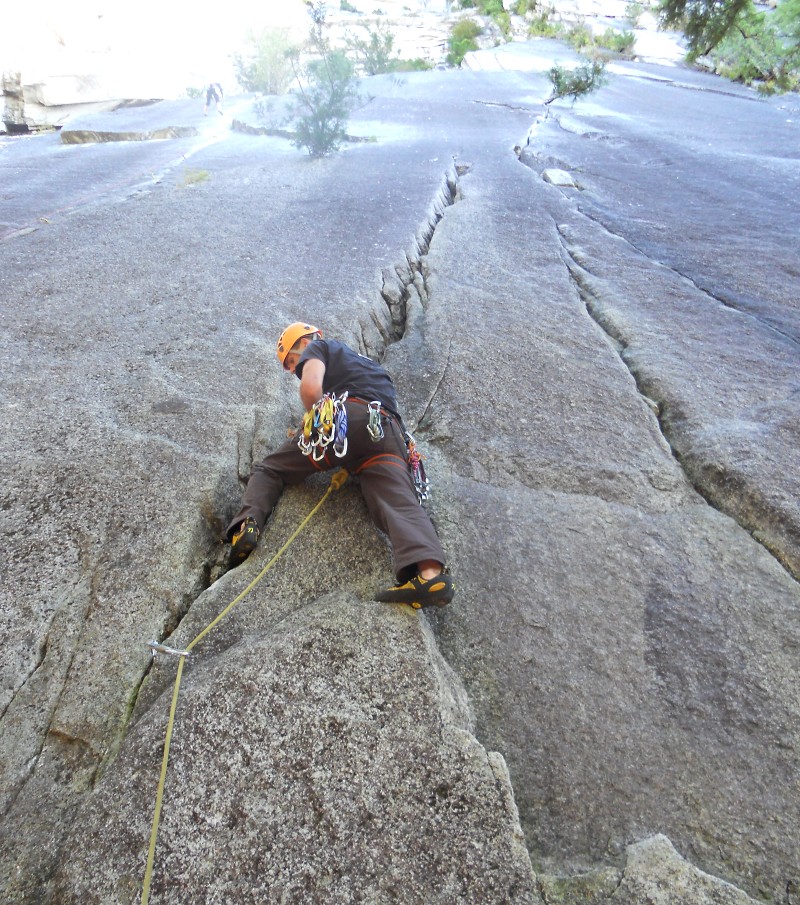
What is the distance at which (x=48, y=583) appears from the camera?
252cm

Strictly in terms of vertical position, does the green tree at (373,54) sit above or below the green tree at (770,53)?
below

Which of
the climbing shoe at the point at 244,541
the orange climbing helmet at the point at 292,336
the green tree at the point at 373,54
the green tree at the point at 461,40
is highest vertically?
the green tree at the point at 461,40

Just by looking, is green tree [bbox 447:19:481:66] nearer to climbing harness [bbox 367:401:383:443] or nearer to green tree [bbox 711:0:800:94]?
green tree [bbox 711:0:800:94]

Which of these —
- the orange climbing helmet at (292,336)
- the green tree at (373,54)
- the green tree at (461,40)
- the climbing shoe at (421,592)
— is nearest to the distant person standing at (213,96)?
the green tree at (373,54)

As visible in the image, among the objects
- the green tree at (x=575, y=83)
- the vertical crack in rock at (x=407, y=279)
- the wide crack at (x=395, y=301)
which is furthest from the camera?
the green tree at (x=575, y=83)

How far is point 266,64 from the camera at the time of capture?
66.4 feet

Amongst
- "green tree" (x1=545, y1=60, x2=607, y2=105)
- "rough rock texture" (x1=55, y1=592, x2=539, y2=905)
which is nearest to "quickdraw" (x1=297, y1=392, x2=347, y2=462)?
"rough rock texture" (x1=55, y1=592, x2=539, y2=905)

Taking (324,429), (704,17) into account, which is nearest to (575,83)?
(704,17)

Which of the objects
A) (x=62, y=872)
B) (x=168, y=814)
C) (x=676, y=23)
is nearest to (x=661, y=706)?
(x=168, y=814)

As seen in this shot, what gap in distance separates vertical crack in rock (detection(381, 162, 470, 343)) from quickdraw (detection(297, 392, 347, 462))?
1.85 m

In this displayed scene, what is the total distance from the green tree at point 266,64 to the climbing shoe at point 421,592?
2145 cm

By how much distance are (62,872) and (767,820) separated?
7.31 feet

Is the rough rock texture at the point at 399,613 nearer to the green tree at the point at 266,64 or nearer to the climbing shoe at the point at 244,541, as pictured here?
the climbing shoe at the point at 244,541

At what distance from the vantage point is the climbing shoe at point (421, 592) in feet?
7.77
